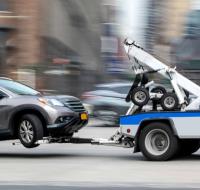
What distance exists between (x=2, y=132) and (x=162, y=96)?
349 cm

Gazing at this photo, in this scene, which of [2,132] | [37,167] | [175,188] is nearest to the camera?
[175,188]

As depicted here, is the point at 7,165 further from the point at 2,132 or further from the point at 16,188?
the point at 16,188

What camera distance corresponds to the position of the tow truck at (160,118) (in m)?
11.9

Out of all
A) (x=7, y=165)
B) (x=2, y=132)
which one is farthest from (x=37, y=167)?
(x=2, y=132)

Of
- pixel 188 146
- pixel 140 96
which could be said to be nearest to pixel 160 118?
pixel 140 96

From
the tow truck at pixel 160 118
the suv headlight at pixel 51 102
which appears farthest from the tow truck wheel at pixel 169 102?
the suv headlight at pixel 51 102

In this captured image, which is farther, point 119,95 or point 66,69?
point 66,69

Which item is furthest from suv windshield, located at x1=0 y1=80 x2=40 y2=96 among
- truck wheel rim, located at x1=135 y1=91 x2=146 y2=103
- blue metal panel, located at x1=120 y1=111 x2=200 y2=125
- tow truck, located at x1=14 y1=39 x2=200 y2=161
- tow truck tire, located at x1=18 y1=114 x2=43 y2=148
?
truck wheel rim, located at x1=135 y1=91 x2=146 y2=103

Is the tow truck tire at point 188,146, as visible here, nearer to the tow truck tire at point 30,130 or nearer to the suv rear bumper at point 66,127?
the suv rear bumper at point 66,127

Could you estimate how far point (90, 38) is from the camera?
5812 cm

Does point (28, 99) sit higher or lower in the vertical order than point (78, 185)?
higher

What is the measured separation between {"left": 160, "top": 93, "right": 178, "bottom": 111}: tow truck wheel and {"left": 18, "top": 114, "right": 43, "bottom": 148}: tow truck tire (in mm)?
2630

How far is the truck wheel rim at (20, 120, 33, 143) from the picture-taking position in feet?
42.4

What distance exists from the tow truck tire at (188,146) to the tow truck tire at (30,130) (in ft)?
9.52
